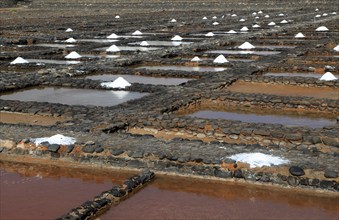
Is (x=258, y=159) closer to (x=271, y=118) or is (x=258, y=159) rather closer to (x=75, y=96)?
(x=271, y=118)

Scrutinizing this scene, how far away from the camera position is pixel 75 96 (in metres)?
10.5

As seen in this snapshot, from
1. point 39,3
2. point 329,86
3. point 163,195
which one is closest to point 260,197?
point 163,195

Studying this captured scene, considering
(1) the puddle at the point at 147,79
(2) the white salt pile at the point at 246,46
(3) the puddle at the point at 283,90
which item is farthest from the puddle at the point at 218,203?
(2) the white salt pile at the point at 246,46

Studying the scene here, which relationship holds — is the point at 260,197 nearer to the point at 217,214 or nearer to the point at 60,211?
the point at 217,214

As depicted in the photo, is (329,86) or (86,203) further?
(329,86)

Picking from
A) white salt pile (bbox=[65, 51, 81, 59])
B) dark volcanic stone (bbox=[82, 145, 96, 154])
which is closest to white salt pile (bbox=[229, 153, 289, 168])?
dark volcanic stone (bbox=[82, 145, 96, 154])

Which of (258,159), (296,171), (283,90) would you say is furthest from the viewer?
(283,90)

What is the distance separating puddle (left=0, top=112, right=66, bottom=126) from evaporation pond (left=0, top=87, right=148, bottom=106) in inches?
45.2

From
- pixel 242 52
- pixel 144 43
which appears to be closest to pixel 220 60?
pixel 242 52

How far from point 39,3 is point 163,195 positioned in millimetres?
48055

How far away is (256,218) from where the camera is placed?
4910 millimetres

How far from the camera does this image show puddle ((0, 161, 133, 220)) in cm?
517

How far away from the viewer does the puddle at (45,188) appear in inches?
204

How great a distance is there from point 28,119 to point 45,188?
10.1 ft
